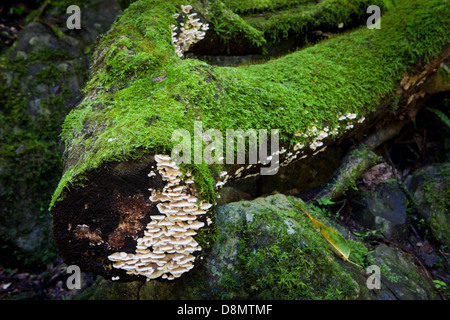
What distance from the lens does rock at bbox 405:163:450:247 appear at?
4367 mm

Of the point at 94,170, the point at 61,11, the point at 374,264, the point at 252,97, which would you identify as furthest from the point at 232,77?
the point at 61,11

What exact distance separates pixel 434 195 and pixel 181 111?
4368 millimetres

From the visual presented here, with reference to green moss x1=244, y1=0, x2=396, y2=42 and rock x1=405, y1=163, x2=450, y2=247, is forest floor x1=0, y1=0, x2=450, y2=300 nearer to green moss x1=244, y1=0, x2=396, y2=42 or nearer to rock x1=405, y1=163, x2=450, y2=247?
rock x1=405, y1=163, x2=450, y2=247

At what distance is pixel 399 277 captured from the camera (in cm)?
361

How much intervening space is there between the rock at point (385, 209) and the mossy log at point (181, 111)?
1068mm

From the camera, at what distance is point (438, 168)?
195 inches

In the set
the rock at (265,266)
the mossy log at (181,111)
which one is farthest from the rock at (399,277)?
the mossy log at (181,111)

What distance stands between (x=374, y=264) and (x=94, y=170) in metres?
3.41

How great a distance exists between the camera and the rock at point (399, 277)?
11.1 ft

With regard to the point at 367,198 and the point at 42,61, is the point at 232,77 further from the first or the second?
the point at 42,61

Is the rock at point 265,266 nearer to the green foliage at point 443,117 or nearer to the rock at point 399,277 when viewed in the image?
the rock at point 399,277

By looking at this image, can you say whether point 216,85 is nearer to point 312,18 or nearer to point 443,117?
point 312,18

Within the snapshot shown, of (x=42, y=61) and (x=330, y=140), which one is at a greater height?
(x=42, y=61)

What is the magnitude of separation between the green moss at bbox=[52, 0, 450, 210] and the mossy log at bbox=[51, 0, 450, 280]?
0.05 ft
